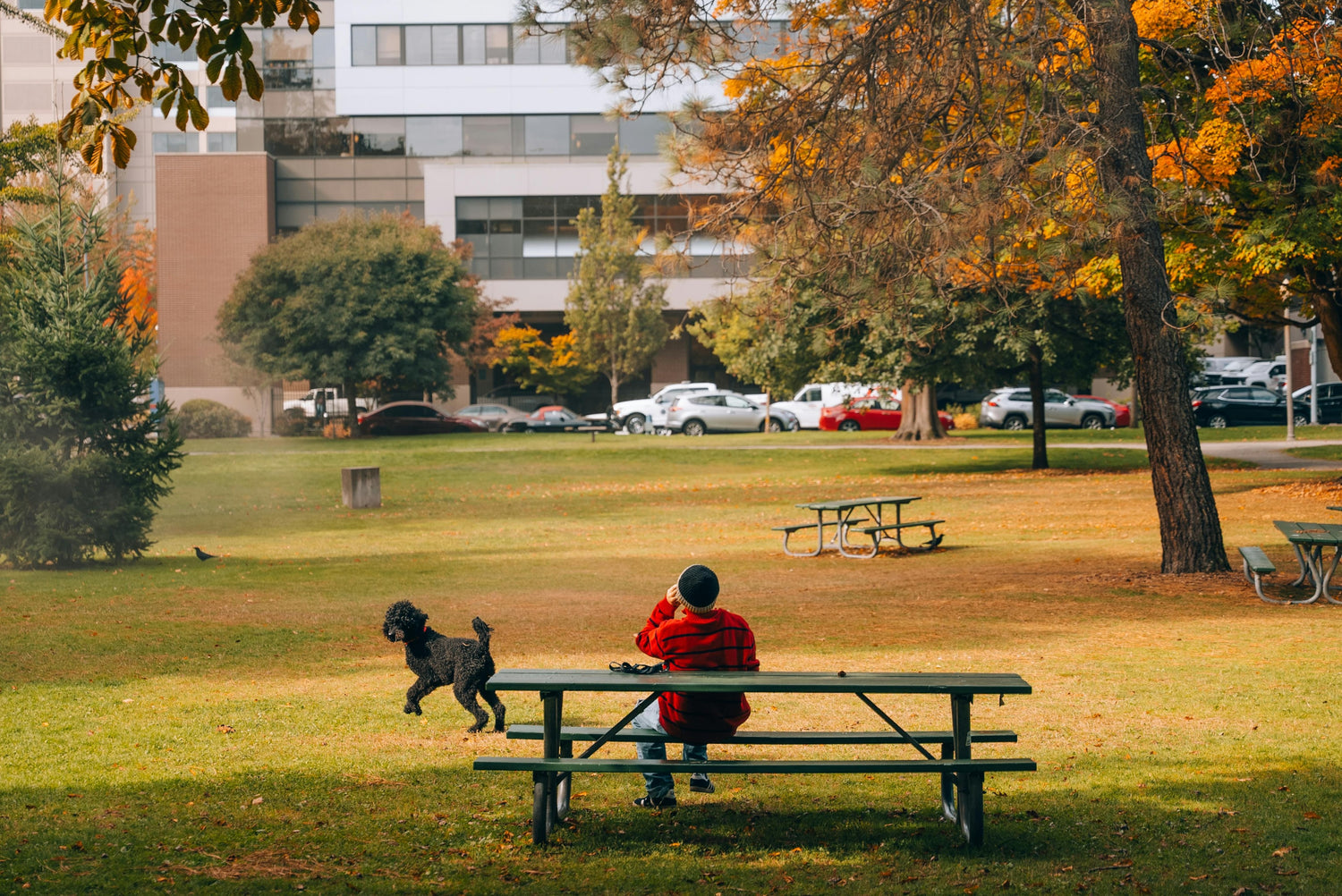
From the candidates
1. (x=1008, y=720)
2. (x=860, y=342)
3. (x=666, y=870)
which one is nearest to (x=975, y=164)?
(x=1008, y=720)

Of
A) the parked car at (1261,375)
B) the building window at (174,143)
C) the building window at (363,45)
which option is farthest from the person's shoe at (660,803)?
the building window at (174,143)

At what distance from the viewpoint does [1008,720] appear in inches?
293

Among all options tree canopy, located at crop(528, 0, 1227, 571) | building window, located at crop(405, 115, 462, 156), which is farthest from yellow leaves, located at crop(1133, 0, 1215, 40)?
building window, located at crop(405, 115, 462, 156)

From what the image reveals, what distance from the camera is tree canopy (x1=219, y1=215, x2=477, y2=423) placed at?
161 feet

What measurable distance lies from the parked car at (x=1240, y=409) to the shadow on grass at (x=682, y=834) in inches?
1611

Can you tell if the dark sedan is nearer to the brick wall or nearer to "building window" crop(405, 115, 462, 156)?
"building window" crop(405, 115, 462, 156)

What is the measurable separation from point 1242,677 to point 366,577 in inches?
386

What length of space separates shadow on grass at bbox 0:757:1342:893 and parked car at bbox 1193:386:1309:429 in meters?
40.9

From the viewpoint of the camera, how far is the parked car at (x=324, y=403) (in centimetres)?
5509

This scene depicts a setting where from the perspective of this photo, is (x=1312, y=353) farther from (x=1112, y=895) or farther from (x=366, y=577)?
(x=1112, y=895)

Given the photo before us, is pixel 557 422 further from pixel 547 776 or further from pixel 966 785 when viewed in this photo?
pixel 966 785

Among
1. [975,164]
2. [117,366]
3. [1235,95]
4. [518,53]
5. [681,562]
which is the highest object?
[518,53]

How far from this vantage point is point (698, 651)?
214 inches

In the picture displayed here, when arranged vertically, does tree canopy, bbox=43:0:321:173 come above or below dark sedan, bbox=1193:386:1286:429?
above
